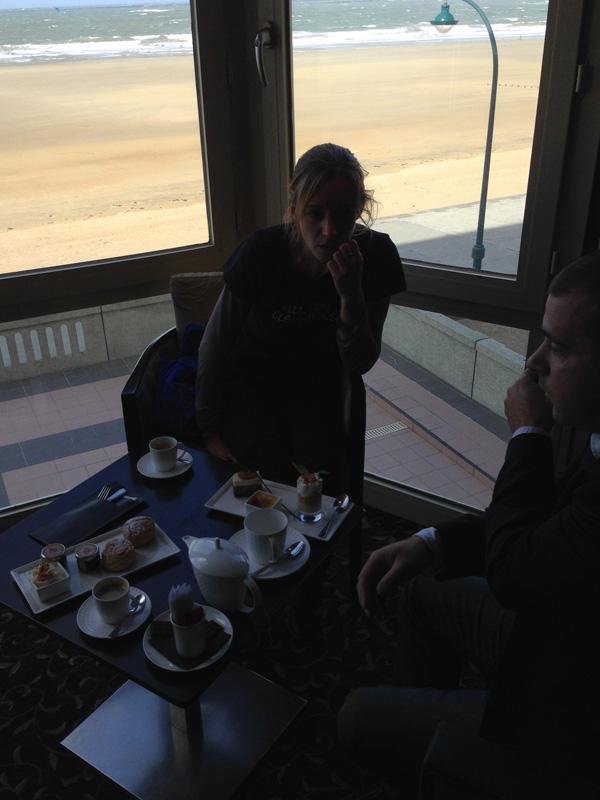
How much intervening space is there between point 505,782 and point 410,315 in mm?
A: 1740

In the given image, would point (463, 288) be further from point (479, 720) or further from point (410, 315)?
point (479, 720)

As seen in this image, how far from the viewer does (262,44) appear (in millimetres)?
2355

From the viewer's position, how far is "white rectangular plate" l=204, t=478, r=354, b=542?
165cm

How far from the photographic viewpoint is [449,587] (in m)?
1.46

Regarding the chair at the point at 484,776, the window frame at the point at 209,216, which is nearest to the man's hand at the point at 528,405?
the chair at the point at 484,776

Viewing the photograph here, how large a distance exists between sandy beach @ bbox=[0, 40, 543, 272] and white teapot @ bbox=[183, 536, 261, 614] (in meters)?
1.39

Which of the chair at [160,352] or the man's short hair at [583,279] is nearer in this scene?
the man's short hair at [583,279]

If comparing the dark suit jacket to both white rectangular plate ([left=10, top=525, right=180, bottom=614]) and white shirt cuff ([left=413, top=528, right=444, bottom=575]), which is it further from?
white rectangular plate ([left=10, top=525, right=180, bottom=614])

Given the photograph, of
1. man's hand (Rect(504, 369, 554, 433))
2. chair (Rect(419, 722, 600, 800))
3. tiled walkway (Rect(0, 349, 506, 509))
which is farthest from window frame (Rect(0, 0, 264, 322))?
chair (Rect(419, 722, 600, 800))

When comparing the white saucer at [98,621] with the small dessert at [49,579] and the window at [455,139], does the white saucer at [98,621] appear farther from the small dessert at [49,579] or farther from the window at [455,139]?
the window at [455,139]

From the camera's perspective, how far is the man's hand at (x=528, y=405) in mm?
1196

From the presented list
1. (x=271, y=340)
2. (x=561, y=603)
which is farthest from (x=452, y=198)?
(x=561, y=603)

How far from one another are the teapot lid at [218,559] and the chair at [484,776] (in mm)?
515

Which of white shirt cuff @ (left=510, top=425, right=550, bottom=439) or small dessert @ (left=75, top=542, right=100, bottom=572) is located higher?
white shirt cuff @ (left=510, top=425, right=550, bottom=439)
